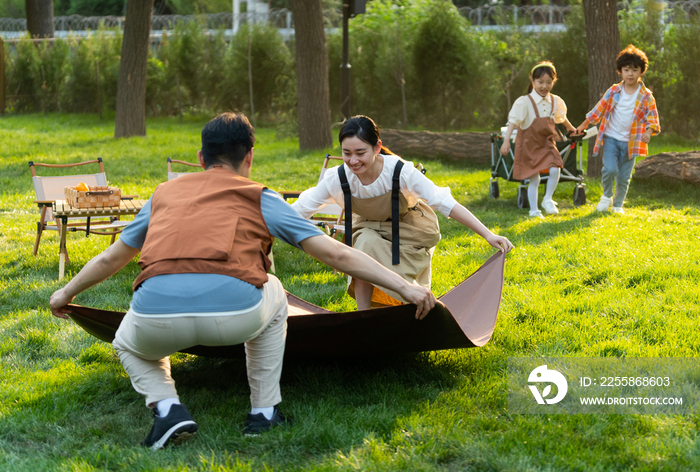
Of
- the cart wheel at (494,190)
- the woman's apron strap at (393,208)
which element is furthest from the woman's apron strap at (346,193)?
the cart wheel at (494,190)

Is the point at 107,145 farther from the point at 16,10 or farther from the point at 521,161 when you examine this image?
the point at 16,10

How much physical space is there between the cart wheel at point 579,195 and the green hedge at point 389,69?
685 cm

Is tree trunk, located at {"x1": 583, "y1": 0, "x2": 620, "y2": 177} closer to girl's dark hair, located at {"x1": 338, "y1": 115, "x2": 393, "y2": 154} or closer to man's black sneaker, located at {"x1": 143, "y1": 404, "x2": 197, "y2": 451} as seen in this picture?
girl's dark hair, located at {"x1": 338, "y1": 115, "x2": 393, "y2": 154}

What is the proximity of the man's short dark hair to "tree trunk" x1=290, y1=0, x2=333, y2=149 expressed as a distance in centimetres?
1029

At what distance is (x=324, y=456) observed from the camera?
285cm

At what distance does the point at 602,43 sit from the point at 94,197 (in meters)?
7.59

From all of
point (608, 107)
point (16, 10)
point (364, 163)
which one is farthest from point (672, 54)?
point (16, 10)

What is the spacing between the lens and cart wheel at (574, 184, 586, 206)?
8.67m

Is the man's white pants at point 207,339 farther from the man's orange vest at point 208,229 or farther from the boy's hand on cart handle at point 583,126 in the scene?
the boy's hand on cart handle at point 583,126

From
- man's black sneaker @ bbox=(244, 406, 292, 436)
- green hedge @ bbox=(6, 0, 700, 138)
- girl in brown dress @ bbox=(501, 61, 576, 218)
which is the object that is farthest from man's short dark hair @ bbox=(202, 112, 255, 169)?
green hedge @ bbox=(6, 0, 700, 138)

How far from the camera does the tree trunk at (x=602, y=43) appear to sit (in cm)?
998

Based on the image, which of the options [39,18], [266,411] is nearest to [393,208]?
[266,411]

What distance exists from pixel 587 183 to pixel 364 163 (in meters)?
6.80

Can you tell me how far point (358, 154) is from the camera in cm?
371
